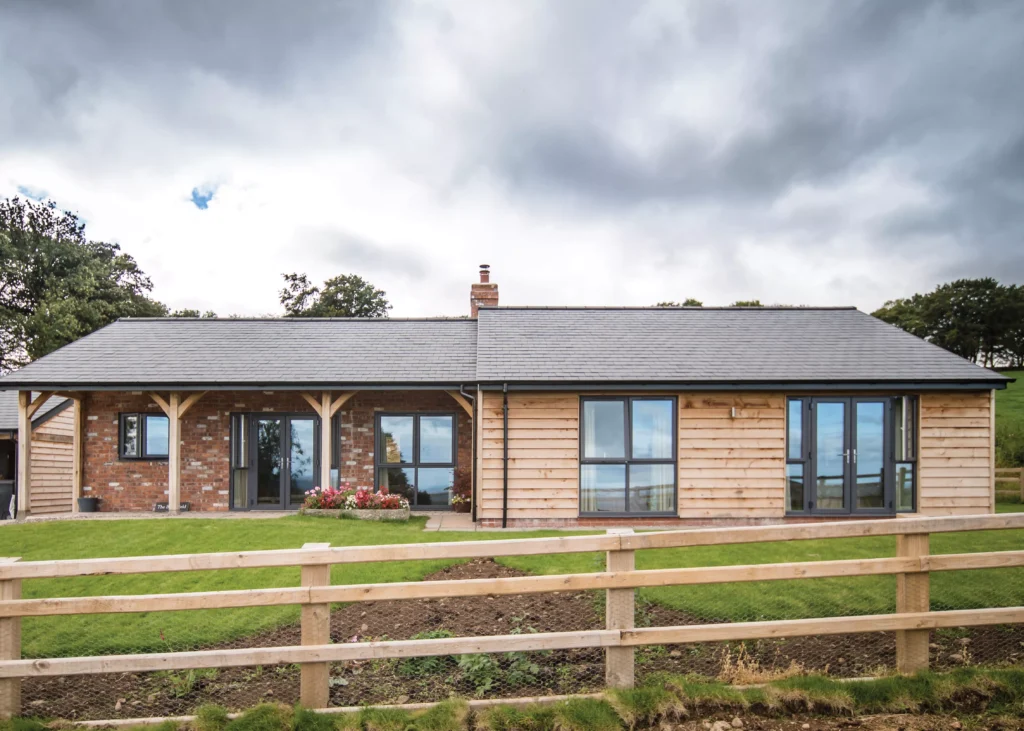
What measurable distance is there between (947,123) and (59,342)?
39.9m

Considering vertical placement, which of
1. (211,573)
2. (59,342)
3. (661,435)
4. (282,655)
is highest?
(59,342)

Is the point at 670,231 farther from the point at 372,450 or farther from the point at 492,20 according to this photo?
the point at 372,450

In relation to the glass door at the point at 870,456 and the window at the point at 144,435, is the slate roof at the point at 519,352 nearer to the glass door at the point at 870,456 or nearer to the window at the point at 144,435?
the glass door at the point at 870,456

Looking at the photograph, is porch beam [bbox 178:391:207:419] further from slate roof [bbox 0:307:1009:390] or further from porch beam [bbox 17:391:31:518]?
porch beam [bbox 17:391:31:518]

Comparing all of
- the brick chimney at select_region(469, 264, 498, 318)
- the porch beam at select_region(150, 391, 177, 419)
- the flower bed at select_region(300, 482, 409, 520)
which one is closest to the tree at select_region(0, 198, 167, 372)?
the porch beam at select_region(150, 391, 177, 419)

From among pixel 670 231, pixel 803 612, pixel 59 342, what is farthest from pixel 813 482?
pixel 59 342

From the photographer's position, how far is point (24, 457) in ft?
40.9

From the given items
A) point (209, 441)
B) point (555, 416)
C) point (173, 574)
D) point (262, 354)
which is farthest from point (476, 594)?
point (262, 354)

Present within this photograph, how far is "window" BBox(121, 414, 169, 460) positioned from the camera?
541 inches

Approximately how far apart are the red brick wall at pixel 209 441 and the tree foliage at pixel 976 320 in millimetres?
48599

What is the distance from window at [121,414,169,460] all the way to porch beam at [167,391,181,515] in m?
1.10

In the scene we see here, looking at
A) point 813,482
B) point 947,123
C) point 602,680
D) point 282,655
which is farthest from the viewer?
point 947,123

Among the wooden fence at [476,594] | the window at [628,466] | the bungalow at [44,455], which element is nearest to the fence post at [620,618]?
the wooden fence at [476,594]

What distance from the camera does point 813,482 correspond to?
11.5 metres
